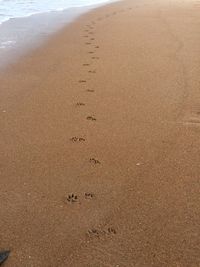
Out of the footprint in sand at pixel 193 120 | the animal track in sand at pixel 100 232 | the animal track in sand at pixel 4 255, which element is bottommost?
the footprint in sand at pixel 193 120

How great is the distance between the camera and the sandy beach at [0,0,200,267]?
261 cm

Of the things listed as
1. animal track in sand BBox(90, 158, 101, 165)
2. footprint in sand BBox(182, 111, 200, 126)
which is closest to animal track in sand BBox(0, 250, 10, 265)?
animal track in sand BBox(90, 158, 101, 165)

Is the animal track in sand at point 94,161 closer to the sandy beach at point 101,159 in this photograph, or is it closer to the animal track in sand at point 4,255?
the sandy beach at point 101,159

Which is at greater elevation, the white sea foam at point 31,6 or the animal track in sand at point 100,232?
the animal track in sand at point 100,232

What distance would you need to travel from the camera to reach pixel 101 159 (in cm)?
361

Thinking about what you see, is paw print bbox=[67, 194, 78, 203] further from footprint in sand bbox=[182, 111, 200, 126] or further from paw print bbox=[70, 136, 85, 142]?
footprint in sand bbox=[182, 111, 200, 126]

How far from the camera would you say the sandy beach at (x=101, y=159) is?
103 inches

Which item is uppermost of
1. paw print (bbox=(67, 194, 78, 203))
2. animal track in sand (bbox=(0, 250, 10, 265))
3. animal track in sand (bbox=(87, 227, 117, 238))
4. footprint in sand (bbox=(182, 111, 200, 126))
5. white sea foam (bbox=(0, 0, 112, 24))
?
animal track in sand (bbox=(0, 250, 10, 265))

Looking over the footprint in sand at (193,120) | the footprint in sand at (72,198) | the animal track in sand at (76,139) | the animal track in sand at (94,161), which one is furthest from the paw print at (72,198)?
the footprint in sand at (193,120)

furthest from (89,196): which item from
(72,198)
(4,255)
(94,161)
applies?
(4,255)

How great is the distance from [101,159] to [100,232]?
3.26 feet

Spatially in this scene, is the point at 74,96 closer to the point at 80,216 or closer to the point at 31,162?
the point at 31,162

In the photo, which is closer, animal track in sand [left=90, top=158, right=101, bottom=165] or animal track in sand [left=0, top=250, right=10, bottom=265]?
animal track in sand [left=0, top=250, right=10, bottom=265]

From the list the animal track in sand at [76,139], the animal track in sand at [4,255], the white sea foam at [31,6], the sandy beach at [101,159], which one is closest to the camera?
the animal track in sand at [4,255]
